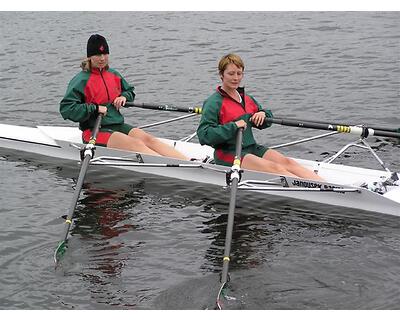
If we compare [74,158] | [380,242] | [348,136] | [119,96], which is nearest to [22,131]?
[74,158]

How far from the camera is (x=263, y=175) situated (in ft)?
34.1

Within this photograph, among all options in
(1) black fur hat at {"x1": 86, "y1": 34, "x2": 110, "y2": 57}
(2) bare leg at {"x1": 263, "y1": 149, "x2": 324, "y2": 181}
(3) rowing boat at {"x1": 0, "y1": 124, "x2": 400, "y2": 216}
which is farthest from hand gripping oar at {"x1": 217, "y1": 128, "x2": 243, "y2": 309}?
(1) black fur hat at {"x1": 86, "y1": 34, "x2": 110, "y2": 57}

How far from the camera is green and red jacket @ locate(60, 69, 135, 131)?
36.7 ft

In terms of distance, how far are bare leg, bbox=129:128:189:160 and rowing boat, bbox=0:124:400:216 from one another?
0.19 m

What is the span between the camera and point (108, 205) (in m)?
11.0

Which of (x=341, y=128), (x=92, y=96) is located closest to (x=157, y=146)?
(x=92, y=96)

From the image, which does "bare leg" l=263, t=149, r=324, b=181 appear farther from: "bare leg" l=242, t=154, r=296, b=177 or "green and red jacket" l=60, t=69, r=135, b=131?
"green and red jacket" l=60, t=69, r=135, b=131

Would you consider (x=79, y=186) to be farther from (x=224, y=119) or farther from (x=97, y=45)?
(x=97, y=45)

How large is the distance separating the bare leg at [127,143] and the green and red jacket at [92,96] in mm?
278

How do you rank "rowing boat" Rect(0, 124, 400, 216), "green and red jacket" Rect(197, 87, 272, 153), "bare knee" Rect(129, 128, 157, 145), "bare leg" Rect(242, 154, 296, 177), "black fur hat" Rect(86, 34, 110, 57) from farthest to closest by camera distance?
"bare knee" Rect(129, 128, 157, 145) < "black fur hat" Rect(86, 34, 110, 57) < "bare leg" Rect(242, 154, 296, 177) < "rowing boat" Rect(0, 124, 400, 216) < "green and red jacket" Rect(197, 87, 272, 153)

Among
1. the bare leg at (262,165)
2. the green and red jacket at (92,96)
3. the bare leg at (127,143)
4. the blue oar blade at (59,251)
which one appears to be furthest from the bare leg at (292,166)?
the blue oar blade at (59,251)

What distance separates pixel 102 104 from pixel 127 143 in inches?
28.2

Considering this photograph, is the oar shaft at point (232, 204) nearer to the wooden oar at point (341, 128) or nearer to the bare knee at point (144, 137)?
the wooden oar at point (341, 128)

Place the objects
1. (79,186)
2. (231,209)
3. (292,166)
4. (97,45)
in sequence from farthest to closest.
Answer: (97,45), (292,166), (79,186), (231,209)
